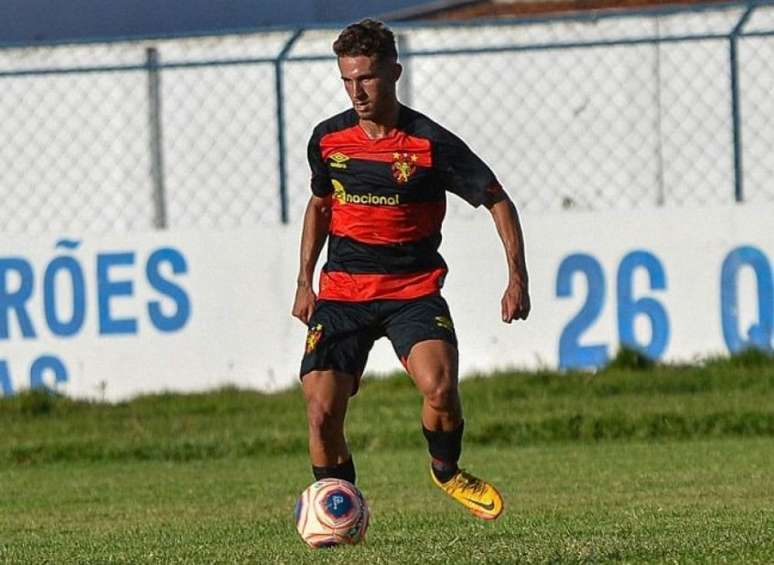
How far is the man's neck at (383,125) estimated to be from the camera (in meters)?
8.56

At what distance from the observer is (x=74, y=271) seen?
1501cm

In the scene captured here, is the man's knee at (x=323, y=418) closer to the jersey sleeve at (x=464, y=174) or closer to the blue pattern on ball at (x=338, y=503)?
the blue pattern on ball at (x=338, y=503)

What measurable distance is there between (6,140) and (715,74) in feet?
18.0

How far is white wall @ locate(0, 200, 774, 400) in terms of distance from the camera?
47.8ft

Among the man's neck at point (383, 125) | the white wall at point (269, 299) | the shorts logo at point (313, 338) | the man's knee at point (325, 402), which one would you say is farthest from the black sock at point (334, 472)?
the white wall at point (269, 299)

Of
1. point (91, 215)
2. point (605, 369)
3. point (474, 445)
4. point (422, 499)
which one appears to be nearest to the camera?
point (422, 499)

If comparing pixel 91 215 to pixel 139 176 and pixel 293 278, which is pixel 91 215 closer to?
pixel 139 176

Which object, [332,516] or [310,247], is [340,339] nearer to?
[310,247]

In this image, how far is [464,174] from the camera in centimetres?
855

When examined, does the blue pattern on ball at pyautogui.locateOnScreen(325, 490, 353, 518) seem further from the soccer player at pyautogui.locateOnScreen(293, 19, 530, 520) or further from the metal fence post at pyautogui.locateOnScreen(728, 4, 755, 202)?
the metal fence post at pyautogui.locateOnScreen(728, 4, 755, 202)

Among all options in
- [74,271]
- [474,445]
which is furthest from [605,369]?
[74,271]

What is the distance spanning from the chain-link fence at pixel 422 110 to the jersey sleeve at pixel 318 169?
21.7ft

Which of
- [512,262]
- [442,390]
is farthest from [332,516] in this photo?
[512,262]

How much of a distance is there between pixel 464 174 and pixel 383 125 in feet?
1.30
